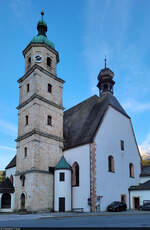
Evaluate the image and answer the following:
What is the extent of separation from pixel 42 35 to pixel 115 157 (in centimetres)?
2153

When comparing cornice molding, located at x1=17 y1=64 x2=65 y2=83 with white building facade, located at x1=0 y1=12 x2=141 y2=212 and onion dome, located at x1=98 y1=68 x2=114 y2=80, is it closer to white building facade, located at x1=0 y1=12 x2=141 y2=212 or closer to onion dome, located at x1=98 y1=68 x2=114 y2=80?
white building facade, located at x1=0 y1=12 x2=141 y2=212

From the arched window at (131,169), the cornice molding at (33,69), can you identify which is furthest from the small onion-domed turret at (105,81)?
the arched window at (131,169)

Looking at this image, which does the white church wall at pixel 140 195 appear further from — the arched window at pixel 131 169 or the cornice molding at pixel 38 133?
the cornice molding at pixel 38 133

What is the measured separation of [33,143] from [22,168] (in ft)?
13.2

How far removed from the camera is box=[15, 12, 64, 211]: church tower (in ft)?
99.8

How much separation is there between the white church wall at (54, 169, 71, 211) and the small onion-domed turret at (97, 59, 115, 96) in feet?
56.4

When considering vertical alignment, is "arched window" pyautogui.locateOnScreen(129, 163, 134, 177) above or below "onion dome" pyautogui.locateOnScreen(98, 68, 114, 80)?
below

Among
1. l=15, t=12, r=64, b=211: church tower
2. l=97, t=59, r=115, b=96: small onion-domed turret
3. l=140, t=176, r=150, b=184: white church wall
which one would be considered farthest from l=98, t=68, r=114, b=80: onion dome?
l=140, t=176, r=150, b=184: white church wall

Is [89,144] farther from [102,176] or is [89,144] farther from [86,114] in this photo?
[86,114]

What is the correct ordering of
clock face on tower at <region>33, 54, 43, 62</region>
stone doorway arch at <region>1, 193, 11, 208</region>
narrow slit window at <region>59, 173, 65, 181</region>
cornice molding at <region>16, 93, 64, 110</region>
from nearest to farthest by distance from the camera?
narrow slit window at <region>59, 173, 65, 181</region> < cornice molding at <region>16, 93, 64, 110</region> < stone doorway arch at <region>1, 193, 11, 208</region> < clock face on tower at <region>33, 54, 43, 62</region>

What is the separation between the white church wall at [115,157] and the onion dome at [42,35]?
13.7 meters

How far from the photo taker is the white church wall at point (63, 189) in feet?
101

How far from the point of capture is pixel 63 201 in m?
30.7

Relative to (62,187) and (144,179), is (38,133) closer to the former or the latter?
(62,187)
